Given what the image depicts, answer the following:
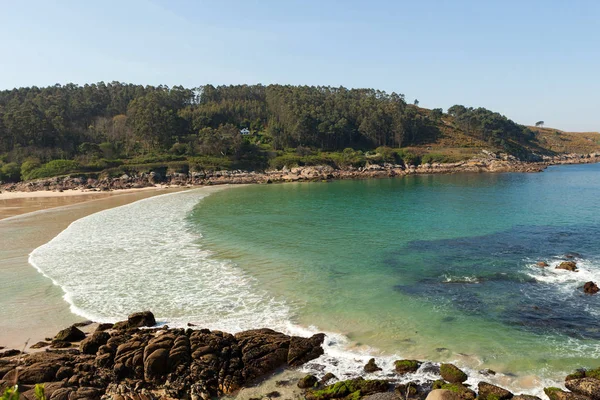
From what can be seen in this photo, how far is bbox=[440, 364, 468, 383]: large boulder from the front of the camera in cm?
1280

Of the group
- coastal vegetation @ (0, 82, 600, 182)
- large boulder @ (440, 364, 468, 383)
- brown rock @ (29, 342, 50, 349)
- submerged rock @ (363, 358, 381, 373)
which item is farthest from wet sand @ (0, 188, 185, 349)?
coastal vegetation @ (0, 82, 600, 182)

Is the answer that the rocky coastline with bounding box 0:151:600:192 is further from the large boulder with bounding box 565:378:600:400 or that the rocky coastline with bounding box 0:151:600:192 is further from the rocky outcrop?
the large boulder with bounding box 565:378:600:400

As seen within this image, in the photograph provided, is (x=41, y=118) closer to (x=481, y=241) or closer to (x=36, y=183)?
(x=36, y=183)

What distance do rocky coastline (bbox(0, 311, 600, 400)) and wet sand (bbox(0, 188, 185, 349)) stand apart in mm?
2243

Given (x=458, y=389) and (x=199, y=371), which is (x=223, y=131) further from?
(x=458, y=389)

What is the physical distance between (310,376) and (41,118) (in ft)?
389

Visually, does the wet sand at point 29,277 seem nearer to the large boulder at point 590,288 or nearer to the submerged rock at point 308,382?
the submerged rock at point 308,382

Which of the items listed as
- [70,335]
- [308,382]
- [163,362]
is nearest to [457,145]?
[308,382]

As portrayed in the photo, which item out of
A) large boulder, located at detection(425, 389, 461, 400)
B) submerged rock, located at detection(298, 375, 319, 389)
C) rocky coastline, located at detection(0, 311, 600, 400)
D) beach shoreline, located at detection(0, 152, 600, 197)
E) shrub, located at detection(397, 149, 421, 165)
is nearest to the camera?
large boulder, located at detection(425, 389, 461, 400)

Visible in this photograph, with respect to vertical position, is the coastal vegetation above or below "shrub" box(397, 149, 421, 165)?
above

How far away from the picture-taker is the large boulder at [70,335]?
53.4 feet

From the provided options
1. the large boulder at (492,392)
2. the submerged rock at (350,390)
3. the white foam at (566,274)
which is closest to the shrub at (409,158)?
the white foam at (566,274)

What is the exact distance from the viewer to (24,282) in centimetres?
2411

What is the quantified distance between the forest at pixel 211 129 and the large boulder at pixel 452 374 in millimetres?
97473
